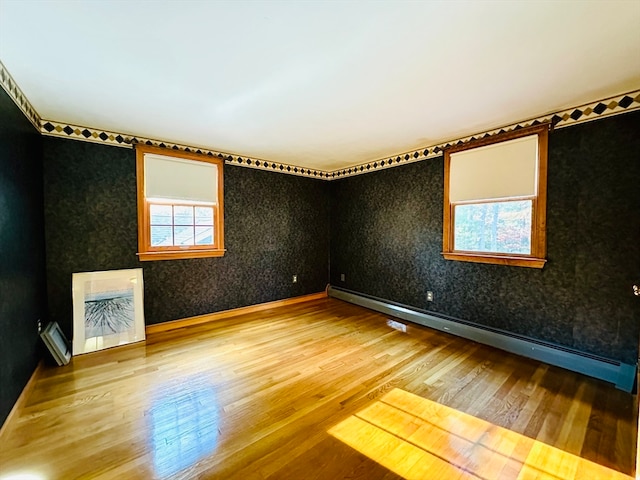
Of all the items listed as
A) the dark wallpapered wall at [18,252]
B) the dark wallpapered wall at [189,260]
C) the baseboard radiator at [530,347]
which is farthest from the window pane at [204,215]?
the baseboard radiator at [530,347]

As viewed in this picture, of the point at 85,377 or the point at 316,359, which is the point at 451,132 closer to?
the point at 316,359

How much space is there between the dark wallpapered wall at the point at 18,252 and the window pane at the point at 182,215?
48.4 inches

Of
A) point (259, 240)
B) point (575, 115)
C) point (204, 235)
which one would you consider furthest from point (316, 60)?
point (259, 240)

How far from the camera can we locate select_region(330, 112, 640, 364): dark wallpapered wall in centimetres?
222

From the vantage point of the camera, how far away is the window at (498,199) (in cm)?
264

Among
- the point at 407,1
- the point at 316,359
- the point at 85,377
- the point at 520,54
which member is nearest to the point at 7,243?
the point at 85,377

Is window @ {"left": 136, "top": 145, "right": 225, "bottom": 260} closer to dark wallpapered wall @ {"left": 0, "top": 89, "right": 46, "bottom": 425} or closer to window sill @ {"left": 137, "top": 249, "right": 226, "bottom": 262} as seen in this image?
window sill @ {"left": 137, "top": 249, "right": 226, "bottom": 262}

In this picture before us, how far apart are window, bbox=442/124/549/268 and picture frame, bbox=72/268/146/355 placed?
3833mm

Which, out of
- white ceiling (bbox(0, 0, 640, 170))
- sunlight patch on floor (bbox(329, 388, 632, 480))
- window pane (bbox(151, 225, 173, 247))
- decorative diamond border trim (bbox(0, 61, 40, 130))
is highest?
white ceiling (bbox(0, 0, 640, 170))

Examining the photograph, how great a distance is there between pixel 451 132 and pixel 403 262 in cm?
181

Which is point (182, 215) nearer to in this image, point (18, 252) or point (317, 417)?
point (18, 252)

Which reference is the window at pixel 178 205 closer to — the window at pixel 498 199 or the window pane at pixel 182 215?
the window pane at pixel 182 215

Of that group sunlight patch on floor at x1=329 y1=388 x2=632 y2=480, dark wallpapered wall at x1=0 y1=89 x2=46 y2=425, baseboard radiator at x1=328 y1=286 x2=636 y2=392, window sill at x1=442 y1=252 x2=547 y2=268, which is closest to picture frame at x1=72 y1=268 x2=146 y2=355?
dark wallpapered wall at x1=0 y1=89 x2=46 y2=425

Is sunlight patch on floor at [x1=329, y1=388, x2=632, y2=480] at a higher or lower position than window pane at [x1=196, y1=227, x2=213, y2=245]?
lower
